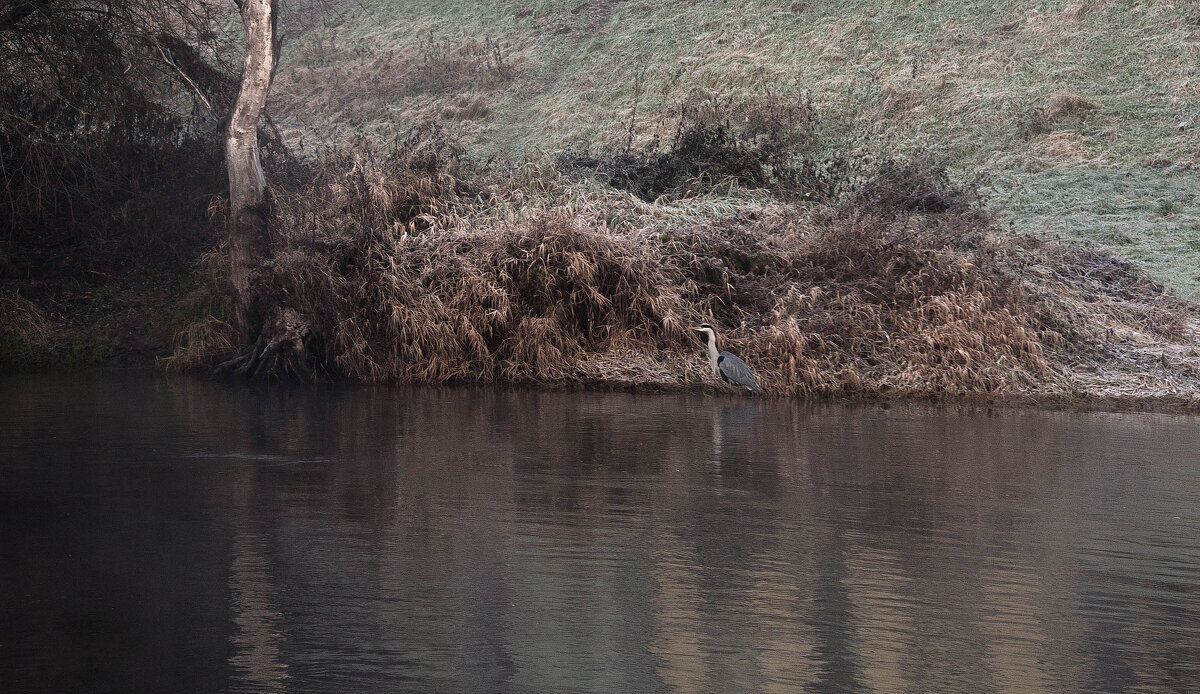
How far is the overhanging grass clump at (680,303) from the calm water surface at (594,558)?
3.24 meters

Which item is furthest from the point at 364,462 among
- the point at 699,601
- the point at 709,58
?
the point at 709,58

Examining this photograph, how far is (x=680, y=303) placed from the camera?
17.1 meters

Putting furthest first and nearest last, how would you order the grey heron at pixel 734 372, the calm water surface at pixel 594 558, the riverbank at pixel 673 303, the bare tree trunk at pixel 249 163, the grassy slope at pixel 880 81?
the grassy slope at pixel 880 81
the bare tree trunk at pixel 249 163
the riverbank at pixel 673 303
the grey heron at pixel 734 372
the calm water surface at pixel 594 558

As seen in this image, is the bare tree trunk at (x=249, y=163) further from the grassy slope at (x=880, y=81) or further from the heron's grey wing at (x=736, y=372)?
the heron's grey wing at (x=736, y=372)

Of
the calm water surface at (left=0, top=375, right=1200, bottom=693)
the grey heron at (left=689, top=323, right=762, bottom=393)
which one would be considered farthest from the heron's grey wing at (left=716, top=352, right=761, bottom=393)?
the calm water surface at (left=0, top=375, right=1200, bottom=693)

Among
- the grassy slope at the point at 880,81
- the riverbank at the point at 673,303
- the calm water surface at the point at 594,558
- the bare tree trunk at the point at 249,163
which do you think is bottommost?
the calm water surface at the point at 594,558

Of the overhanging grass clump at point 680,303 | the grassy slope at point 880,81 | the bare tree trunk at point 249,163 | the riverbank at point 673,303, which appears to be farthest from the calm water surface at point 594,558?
the grassy slope at point 880,81

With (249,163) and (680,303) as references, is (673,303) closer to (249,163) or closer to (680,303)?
(680,303)

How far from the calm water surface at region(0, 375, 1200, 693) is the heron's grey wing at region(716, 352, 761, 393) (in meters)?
2.59

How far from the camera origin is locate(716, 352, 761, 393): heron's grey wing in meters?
15.3

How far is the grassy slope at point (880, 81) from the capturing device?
81.2 feet

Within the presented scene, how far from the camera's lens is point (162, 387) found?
16484 millimetres

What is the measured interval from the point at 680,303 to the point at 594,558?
10.1m

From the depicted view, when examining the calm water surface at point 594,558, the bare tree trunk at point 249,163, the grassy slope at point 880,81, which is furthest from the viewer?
the grassy slope at point 880,81
